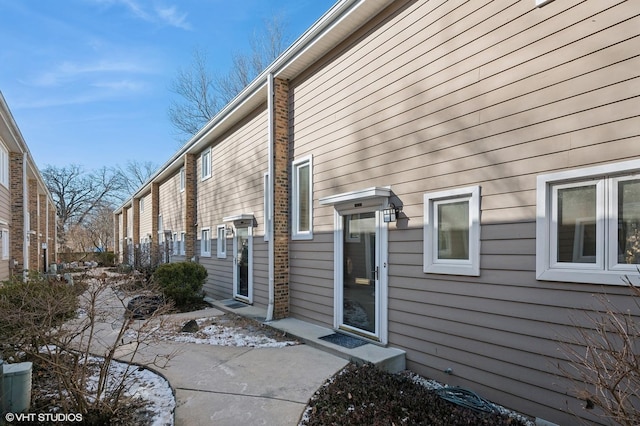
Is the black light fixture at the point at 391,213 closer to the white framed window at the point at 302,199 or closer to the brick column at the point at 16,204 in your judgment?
the white framed window at the point at 302,199

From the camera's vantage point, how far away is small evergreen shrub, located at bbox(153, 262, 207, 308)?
30.0ft

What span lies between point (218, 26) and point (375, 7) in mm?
8938

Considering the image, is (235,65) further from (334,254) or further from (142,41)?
(334,254)

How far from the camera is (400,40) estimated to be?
498cm

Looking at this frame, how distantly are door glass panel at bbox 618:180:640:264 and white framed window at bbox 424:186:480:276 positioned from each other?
1.24 metres

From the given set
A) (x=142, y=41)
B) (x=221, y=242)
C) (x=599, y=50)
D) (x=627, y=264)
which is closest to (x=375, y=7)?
(x=599, y=50)

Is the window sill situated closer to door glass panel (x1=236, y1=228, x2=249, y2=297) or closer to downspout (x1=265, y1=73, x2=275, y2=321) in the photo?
downspout (x1=265, y1=73, x2=275, y2=321)

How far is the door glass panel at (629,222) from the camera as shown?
2871mm

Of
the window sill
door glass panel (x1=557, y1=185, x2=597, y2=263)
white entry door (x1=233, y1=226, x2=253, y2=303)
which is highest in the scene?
door glass panel (x1=557, y1=185, x2=597, y2=263)

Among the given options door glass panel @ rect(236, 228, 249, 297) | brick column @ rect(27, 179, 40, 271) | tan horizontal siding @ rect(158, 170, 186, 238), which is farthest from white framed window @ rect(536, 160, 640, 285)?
brick column @ rect(27, 179, 40, 271)

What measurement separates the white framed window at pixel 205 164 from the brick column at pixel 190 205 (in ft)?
2.24

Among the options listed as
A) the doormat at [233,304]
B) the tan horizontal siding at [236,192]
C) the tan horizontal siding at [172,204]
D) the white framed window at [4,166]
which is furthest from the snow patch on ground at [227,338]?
the white framed window at [4,166]

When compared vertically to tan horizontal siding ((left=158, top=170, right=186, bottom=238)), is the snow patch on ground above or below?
below

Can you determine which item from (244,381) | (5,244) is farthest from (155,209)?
(244,381)
